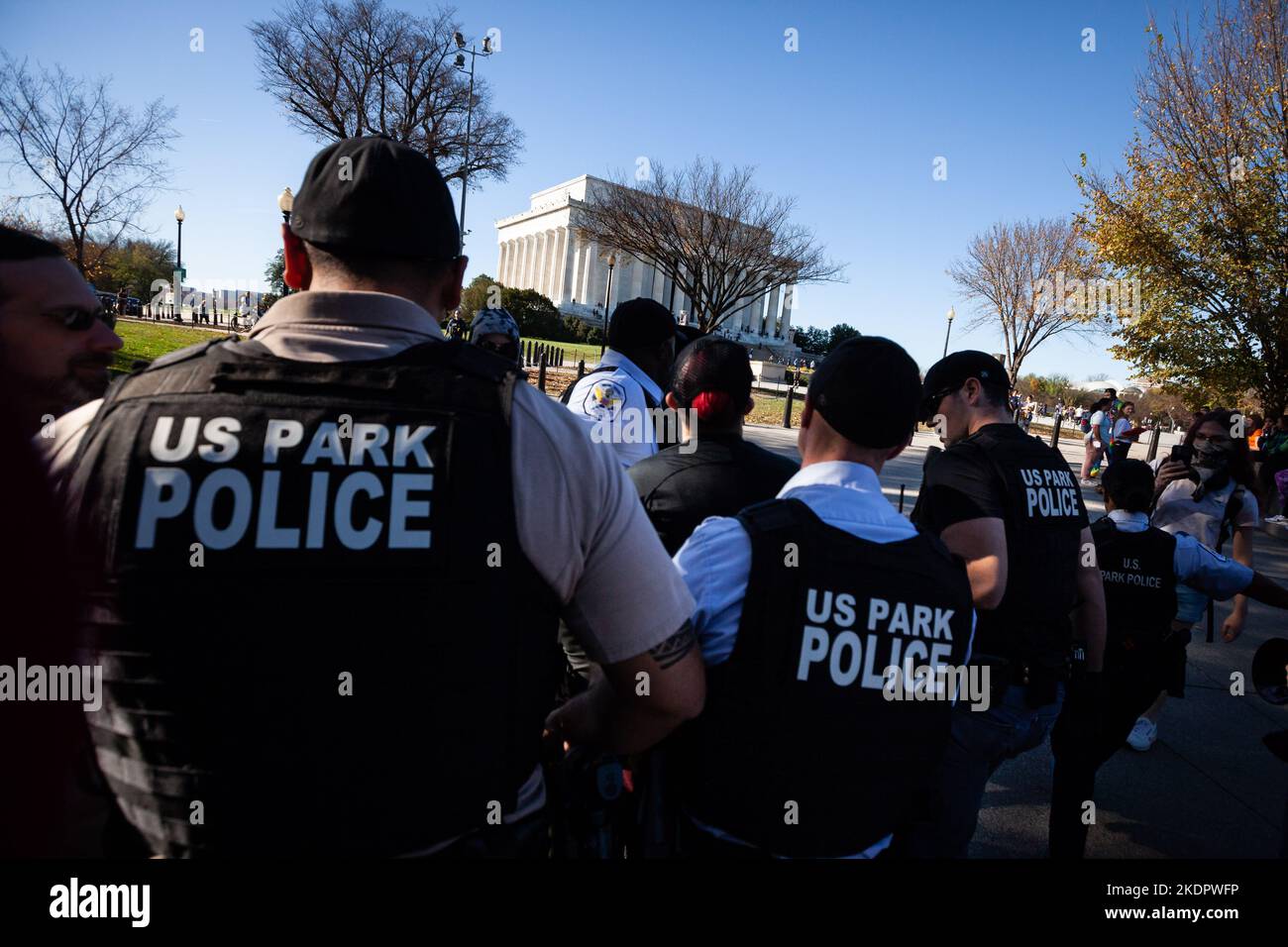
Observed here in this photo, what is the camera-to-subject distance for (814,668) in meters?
1.68

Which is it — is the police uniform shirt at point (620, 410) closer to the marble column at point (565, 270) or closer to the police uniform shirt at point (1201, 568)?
the police uniform shirt at point (1201, 568)

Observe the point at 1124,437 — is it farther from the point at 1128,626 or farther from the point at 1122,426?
the point at 1128,626

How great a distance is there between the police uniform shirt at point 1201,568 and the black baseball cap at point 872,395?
2.33 m

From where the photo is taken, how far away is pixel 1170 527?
16.7 ft

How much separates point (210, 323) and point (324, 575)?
3555 cm

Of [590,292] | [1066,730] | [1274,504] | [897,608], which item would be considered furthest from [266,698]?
[590,292]

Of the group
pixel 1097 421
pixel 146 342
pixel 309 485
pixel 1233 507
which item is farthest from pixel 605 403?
pixel 146 342

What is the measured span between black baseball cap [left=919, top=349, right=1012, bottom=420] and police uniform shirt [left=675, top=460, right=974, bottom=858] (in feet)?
4.23

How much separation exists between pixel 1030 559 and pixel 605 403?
7.57 ft

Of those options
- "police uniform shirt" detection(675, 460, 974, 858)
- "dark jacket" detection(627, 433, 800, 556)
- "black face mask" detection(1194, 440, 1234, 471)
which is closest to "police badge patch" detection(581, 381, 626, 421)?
"dark jacket" detection(627, 433, 800, 556)

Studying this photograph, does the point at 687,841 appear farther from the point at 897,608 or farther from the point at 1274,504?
the point at 1274,504

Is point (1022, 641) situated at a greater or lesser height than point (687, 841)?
greater

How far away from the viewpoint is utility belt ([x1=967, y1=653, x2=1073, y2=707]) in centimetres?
268
